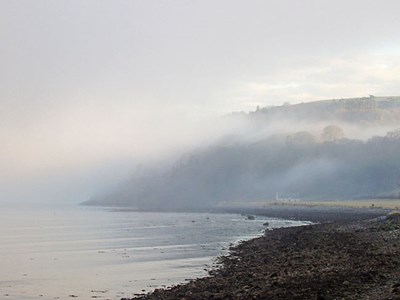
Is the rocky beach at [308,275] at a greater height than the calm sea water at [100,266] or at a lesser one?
greater

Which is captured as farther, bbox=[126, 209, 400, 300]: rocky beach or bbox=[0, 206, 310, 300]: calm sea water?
bbox=[0, 206, 310, 300]: calm sea water

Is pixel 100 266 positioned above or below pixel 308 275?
below

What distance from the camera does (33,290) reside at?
129 ft

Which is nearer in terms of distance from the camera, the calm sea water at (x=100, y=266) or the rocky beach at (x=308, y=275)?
the rocky beach at (x=308, y=275)

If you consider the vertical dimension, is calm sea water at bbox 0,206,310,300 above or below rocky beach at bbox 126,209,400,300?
below

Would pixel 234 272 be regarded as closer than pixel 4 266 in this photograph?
Yes

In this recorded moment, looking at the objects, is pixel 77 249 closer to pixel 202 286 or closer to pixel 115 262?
pixel 115 262

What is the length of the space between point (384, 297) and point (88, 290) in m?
21.8

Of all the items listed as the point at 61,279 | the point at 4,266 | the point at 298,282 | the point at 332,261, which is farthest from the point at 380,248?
the point at 4,266

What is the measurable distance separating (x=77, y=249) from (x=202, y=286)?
1727 inches

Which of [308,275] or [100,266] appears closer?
[308,275]

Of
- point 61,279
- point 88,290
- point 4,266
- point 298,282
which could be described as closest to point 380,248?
point 298,282

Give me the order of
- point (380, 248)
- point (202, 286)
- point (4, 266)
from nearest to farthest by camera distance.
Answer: point (202, 286) → point (380, 248) → point (4, 266)

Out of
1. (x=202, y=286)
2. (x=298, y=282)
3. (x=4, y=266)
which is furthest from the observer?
(x=4, y=266)
